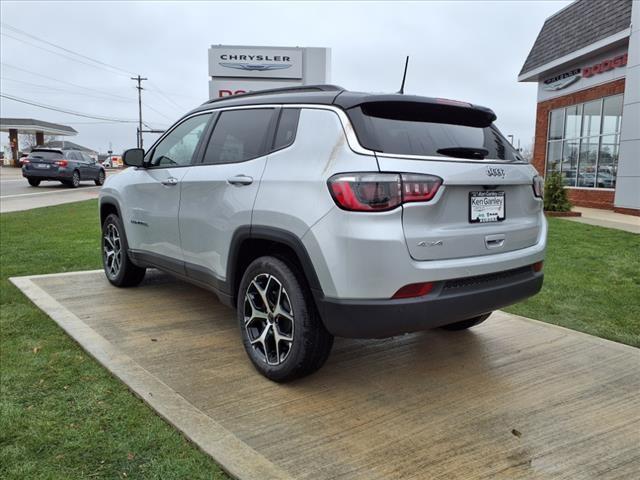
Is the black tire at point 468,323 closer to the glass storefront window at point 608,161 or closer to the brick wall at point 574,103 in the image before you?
the brick wall at point 574,103

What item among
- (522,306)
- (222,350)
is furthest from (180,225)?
(522,306)

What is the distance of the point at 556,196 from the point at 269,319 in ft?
42.3

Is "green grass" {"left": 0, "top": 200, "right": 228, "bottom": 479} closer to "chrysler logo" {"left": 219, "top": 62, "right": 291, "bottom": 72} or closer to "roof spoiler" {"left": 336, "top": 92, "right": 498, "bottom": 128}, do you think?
"roof spoiler" {"left": 336, "top": 92, "right": 498, "bottom": 128}

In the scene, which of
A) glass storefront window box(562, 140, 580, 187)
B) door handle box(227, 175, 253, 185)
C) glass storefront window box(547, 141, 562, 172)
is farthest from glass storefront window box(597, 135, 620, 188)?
door handle box(227, 175, 253, 185)

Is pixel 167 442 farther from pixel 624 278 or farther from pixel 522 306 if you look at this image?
pixel 624 278

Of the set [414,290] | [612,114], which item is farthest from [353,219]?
[612,114]

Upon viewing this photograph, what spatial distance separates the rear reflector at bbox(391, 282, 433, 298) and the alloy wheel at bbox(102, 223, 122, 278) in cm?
358

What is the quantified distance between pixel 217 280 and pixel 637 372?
294cm

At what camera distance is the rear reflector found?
2.80m

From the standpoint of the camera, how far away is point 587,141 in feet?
60.1

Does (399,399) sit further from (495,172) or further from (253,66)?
(253,66)

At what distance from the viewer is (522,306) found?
5.21 meters

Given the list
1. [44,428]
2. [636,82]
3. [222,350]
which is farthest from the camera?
[636,82]

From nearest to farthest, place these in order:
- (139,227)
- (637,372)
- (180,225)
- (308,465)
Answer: (308,465) → (637,372) → (180,225) → (139,227)
